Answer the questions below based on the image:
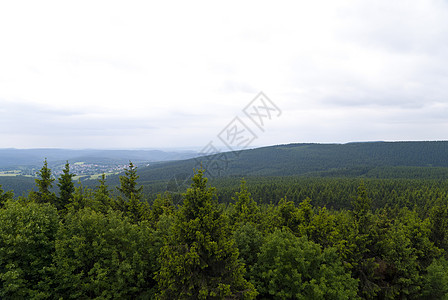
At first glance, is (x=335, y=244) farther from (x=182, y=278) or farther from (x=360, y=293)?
(x=182, y=278)

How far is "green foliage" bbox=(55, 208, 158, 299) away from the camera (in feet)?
52.9

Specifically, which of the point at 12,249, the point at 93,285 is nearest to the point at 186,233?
the point at 93,285

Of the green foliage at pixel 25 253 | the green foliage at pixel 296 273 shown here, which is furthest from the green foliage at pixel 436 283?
the green foliage at pixel 25 253

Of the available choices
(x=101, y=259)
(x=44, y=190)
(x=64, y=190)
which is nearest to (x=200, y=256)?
(x=101, y=259)

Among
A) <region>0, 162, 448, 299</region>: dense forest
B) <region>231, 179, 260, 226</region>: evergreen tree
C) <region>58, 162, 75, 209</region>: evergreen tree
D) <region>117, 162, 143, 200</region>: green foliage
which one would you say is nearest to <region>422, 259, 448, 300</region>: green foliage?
<region>0, 162, 448, 299</region>: dense forest

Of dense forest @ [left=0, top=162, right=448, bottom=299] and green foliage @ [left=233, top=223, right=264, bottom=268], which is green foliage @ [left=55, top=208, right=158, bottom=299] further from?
green foliage @ [left=233, top=223, right=264, bottom=268]

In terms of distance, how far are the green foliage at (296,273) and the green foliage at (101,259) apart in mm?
10291

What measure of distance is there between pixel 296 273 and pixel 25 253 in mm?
21009

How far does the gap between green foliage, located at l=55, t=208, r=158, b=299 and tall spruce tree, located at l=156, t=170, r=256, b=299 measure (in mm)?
3535

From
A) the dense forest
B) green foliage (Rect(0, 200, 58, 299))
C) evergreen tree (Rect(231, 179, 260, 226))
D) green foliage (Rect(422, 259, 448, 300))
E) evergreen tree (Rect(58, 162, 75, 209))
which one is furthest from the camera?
evergreen tree (Rect(231, 179, 260, 226))

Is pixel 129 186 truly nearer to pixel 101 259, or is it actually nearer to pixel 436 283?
pixel 101 259

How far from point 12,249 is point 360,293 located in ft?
106

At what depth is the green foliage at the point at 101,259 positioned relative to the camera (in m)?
16.1

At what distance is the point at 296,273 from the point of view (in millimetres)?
18375
